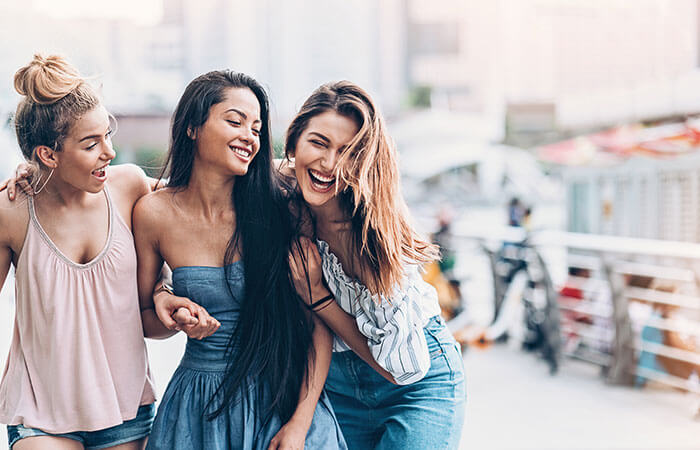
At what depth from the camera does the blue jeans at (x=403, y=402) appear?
1757mm

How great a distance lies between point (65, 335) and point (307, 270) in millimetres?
504

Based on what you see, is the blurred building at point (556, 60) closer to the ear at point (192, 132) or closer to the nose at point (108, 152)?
the ear at point (192, 132)

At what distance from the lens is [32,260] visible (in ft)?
5.13

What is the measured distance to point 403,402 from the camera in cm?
180

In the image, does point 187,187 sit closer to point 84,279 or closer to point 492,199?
point 84,279

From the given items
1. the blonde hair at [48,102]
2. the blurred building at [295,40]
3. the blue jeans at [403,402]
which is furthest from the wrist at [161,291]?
the blurred building at [295,40]

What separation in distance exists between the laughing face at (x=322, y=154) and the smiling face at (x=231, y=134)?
109 millimetres

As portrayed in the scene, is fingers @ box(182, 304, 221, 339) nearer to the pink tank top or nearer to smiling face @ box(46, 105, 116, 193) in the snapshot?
the pink tank top

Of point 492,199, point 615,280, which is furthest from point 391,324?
point 492,199

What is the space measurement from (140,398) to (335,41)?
2750 cm

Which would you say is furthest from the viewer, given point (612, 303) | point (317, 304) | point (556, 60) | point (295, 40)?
point (295, 40)

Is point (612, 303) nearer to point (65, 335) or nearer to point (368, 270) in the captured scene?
point (368, 270)

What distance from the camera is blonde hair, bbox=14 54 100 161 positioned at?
1.48 metres

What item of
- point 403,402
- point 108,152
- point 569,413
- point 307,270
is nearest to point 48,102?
point 108,152
